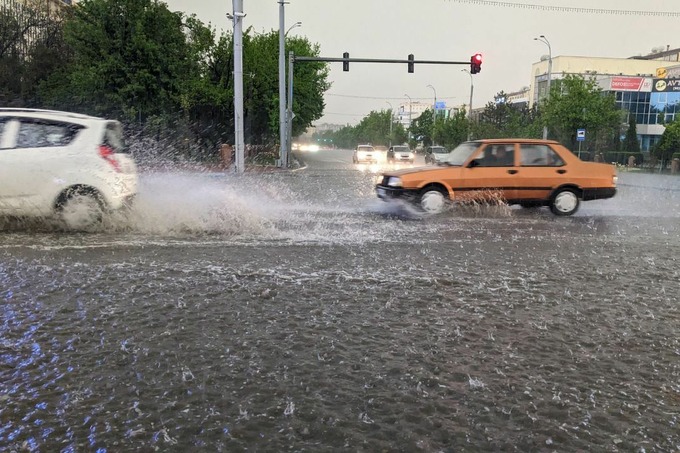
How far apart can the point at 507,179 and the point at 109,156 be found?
7.22 metres

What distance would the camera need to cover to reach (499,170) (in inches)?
444

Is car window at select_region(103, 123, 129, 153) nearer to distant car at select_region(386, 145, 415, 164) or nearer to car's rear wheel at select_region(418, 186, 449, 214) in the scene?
car's rear wheel at select_region(418, 186, 449, 214)

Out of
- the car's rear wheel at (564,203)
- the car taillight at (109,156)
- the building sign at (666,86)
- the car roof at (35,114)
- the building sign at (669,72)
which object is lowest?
the car's rear wheel at (564,203)

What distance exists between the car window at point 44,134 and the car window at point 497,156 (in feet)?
23.6

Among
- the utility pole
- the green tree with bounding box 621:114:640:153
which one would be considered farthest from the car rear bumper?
the green tree with bounding box 621:114:640:153

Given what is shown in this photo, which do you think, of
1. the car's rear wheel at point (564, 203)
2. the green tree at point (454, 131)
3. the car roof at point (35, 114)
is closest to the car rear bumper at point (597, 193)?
the car's rear wheel at point (564, 203)

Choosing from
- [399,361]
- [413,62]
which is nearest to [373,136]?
[413,62]

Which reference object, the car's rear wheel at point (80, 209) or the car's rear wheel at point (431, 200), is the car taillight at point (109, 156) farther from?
the car's rear wheel at point (431, 200)

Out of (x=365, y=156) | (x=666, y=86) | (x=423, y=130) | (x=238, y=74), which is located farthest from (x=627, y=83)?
(x=238, y=74)

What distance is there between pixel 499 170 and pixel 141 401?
30.9 ft

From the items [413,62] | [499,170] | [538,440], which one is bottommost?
[538,440]

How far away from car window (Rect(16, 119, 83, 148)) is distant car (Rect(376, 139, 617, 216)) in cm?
573

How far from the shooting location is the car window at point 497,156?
1127 centimetres

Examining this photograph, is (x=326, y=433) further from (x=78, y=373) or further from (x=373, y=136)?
(x=373, y=136)
